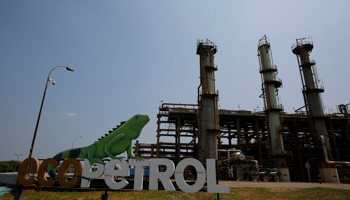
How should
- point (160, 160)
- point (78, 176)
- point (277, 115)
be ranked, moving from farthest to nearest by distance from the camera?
point (277, 115), point (78, 176), point (160, 160)

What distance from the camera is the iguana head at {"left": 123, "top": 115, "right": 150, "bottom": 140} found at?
14812 mm

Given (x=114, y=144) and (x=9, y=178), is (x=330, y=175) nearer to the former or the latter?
(x=114, y=144)

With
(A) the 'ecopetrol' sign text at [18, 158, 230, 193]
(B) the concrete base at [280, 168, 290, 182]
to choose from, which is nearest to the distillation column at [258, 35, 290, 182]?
(B) the concrete base at [280, 168, 290, 182]

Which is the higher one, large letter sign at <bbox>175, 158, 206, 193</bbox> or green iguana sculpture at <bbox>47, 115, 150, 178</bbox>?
green iguana sculpture at <bbox>47, 115, 150, 178</bbox>

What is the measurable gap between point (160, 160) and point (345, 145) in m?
66.4

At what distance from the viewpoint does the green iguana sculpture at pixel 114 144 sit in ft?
47.2

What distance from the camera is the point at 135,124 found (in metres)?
15.0

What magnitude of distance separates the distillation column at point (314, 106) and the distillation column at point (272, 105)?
236 inches

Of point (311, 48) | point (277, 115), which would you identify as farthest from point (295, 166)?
point (311, 48)

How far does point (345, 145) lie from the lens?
57.4 m

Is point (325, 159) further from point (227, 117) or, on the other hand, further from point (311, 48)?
point (311, 48)

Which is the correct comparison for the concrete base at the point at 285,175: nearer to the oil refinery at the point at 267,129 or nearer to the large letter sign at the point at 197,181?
the oil refinery at the point at 267,129

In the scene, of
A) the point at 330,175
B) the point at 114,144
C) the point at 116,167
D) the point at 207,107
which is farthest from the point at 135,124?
the point at 330,175

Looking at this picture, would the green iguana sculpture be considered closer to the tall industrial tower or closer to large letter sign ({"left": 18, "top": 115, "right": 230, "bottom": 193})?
large letter sign ({"left": 18, "top": 115, "right": 230, "bottom": 193})
